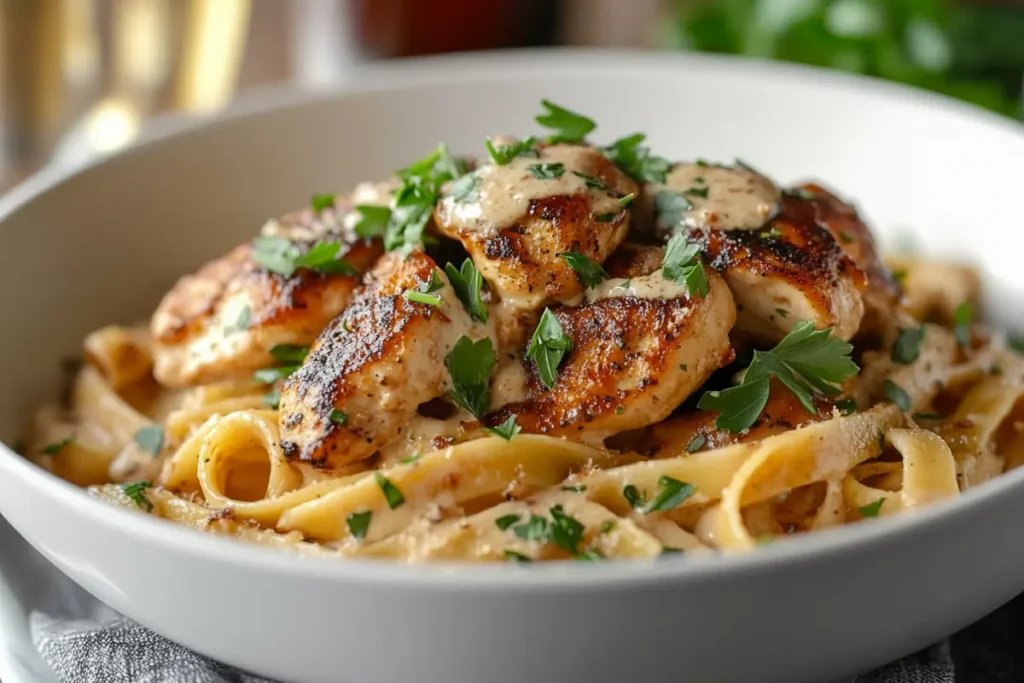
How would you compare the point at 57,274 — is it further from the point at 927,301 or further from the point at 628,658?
the point at 927,301

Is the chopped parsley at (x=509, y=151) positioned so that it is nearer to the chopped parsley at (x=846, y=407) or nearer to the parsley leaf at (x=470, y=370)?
the parsley leaf at (x=470, y=370)

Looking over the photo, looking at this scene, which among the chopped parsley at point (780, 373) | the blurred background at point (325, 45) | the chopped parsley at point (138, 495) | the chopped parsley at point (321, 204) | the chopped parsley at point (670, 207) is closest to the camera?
the chopped parsley at point (780, 373)

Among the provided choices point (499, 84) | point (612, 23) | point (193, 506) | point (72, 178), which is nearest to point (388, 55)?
point (612, 23)

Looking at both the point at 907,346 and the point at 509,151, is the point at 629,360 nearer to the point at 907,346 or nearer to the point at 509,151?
the point at 509,151

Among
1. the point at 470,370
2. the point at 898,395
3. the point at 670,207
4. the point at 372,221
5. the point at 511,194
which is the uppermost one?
the point at 511,194

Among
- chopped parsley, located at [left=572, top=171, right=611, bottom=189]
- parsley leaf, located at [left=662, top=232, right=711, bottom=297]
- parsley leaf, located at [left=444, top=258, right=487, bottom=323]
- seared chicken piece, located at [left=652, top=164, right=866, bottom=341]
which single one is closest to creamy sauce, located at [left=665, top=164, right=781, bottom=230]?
seared chicken piece, located at [left=652, top=164, right=866, bottom=341]

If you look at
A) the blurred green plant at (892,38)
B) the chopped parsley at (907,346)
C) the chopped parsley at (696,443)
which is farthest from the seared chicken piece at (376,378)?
the blurred green plant at (892,38)

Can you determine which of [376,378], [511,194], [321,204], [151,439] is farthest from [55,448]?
[511,194]
